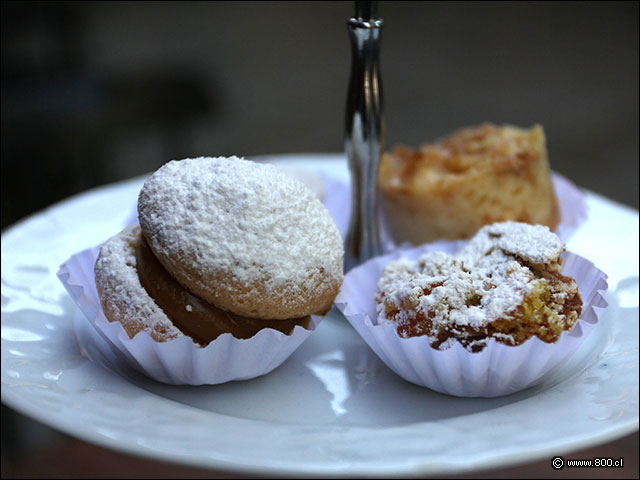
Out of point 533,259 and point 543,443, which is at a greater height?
point 533,259

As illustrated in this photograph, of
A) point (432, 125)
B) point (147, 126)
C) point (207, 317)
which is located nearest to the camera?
point (207, 317)

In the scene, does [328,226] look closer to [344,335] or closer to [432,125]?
[344,335]

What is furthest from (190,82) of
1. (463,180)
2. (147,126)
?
(463,180)

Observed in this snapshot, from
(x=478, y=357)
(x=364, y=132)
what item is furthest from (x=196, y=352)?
(x=364, y=132)

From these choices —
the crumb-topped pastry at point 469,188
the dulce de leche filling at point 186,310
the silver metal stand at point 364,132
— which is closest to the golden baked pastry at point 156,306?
the dulce de leche filling at point 186,310

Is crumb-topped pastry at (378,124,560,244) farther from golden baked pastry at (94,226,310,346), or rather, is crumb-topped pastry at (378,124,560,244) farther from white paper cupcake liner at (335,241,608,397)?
golden baked pastry at (94,226,310,346)

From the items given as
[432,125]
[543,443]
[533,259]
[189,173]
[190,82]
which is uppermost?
[189,173]

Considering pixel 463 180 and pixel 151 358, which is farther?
pixel 463 180

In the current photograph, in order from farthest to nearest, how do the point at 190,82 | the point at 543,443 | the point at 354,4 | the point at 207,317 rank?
the point at 190,82 → the point at 354,4 → the point at 207,317 → the point at 543,443
